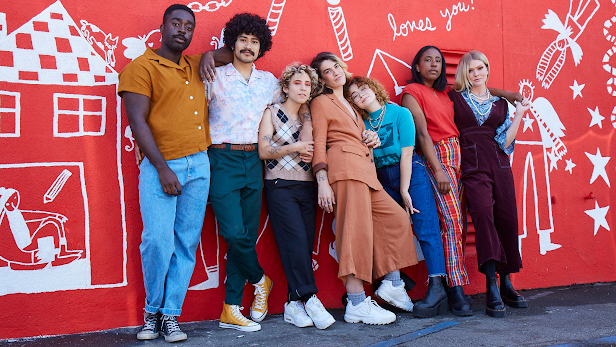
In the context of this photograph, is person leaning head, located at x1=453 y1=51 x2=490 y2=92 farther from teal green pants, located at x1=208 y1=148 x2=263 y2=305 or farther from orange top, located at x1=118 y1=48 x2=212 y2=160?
orange top, located at x1=118 y1=48 x2=212 y2=160

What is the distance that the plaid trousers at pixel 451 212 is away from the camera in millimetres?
3832

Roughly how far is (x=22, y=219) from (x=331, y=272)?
2.42 meters

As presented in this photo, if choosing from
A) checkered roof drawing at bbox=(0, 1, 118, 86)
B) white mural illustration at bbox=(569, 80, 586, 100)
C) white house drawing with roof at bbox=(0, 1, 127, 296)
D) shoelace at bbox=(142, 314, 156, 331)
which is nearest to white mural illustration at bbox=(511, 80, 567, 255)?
white mural illustration at bbox=(569, 80, 586, 100)

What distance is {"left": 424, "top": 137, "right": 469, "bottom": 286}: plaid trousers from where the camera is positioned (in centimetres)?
383

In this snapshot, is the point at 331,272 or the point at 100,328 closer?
the point at 100,328

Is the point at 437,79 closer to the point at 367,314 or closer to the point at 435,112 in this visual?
the point at 435,112

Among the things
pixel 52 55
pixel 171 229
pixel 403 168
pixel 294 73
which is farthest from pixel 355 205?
pixel 52 55

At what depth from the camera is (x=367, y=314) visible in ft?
11.4

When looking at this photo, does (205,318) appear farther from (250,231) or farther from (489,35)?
(489,35)

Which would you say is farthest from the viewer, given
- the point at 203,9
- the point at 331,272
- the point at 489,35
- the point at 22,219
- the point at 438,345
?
the point at 489,35

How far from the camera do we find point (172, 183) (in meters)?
3.07

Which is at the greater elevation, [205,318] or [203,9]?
[203,9]

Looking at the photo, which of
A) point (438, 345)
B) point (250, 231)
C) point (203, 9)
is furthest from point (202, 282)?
point (203, 9)

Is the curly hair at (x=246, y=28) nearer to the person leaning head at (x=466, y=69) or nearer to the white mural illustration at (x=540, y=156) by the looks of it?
the person leaning head at (x=466, y=69)
